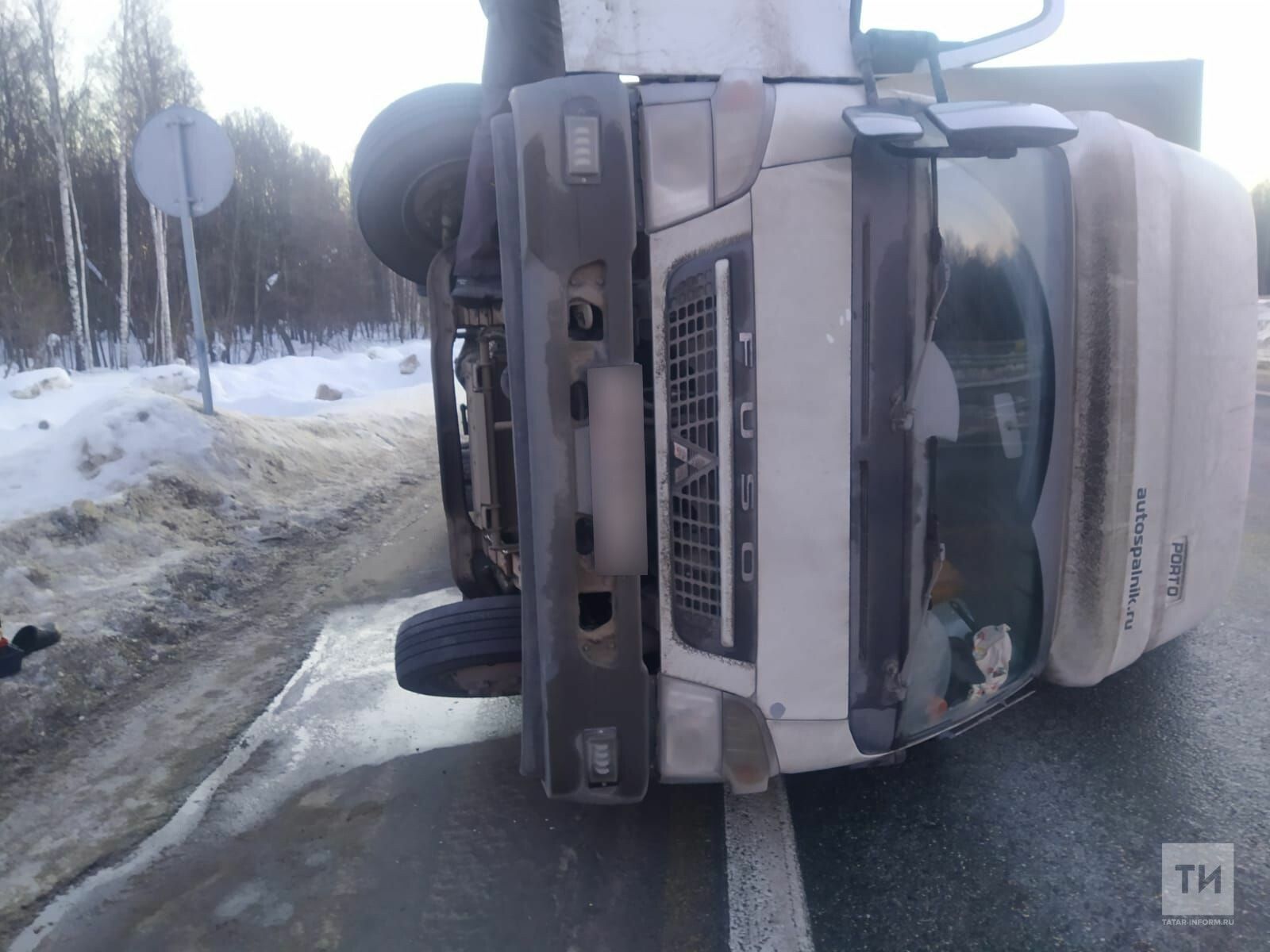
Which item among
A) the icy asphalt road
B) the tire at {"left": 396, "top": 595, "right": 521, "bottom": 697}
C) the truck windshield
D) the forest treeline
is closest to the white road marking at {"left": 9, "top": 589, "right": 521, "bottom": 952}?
the icy asphalt road

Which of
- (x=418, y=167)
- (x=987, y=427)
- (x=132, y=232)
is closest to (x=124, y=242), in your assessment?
(x=132, y=232)

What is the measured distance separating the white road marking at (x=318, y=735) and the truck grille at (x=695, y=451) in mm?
1381

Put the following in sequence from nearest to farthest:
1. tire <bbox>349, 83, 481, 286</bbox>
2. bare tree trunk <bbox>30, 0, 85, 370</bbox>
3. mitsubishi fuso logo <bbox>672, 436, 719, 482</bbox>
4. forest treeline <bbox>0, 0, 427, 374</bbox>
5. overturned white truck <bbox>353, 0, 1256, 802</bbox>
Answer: overturned white truck <bbox>353, 0, 1256, 802</bbox> < mitsubishi fuso logo <bbox>672, 436, 719, 482</bbox> < tire <bbox>349, 83, 481, 286</bbox> < bare tree trunk <bbox>30, 0, 85, 370</bbox> < forest treeline <bbox>0, 0, 427, 374</bbox>

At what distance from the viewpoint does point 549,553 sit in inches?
87.2

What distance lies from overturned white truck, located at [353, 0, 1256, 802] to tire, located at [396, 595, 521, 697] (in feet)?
1.09

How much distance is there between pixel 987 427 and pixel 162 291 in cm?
2883

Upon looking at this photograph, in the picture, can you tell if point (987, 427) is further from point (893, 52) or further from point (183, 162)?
point (183, 162)

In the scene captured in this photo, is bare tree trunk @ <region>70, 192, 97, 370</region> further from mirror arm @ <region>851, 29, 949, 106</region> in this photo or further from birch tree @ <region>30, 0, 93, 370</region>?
mirror arm @ <region>851, 29, 949, 106</region>

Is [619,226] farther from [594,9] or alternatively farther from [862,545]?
[862,545]

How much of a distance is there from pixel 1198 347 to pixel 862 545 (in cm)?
127

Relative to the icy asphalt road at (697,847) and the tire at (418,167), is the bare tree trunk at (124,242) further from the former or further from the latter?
the icy asphalt road at (697,847)

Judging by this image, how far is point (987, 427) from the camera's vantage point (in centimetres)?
231

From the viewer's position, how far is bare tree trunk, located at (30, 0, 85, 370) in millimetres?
22047

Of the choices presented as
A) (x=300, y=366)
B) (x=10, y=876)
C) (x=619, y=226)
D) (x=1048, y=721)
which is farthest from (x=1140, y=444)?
(x=300, y=366)
